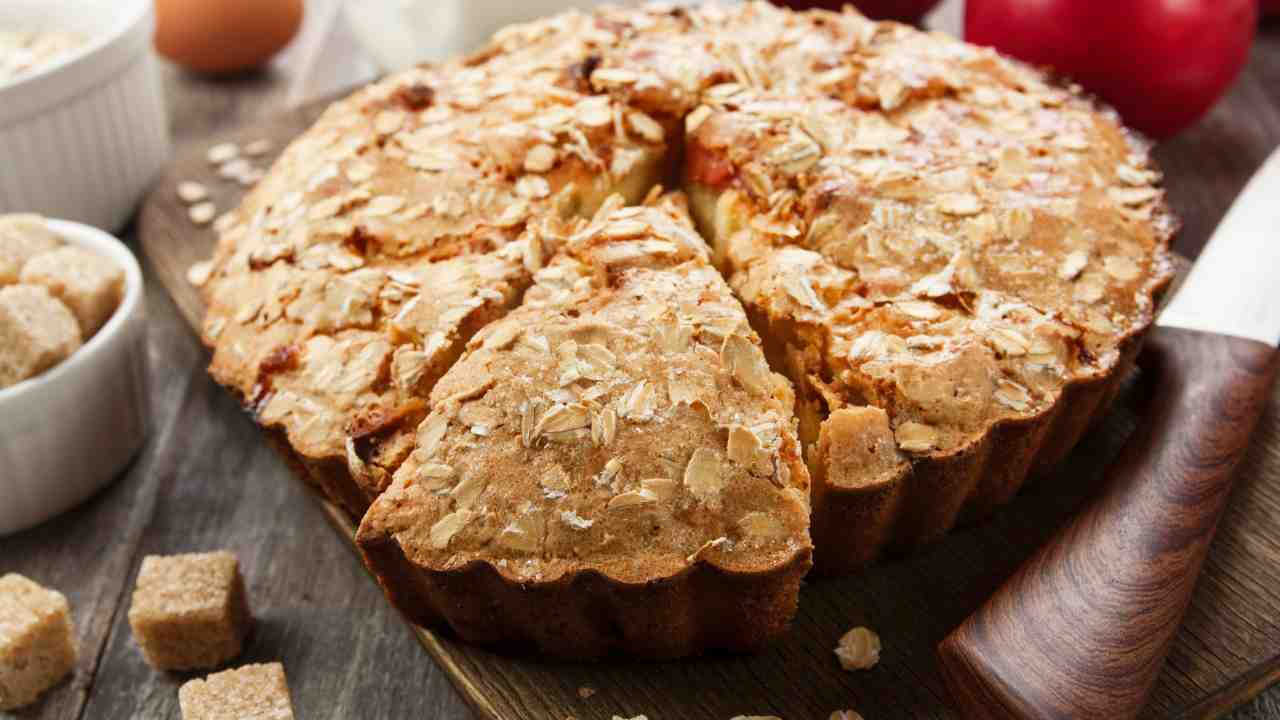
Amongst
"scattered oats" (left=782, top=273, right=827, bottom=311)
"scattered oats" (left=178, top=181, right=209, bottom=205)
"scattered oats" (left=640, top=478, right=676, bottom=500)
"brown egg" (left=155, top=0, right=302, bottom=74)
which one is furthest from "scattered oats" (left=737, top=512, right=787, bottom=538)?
"brown egg" (left=155, top=0, right=302, bottom=74)

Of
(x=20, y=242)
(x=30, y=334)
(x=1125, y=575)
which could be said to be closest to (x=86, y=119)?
(x=20, y=242)

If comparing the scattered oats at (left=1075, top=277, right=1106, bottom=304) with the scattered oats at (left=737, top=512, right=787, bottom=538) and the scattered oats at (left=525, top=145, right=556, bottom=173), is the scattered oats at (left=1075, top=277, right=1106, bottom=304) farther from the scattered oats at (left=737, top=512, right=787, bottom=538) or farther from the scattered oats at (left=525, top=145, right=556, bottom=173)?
the scattered oats at (left=525, top=145, right=556, bottom=173)

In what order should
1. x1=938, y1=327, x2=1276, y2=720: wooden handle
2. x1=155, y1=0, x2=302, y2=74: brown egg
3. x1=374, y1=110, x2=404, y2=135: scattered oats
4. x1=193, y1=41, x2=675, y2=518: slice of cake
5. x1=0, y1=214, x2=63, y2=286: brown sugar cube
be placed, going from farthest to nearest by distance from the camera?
x1=155, y1=0, x2=302, y2=74: brown egg
x1=374, y1=110, x2=404, y2=135: scattered oats
x1=0, y1=214, x2=63, y2=286: brown sugar cube
x1=193, y1=41, x2=675, y2=518: slice of cake
x1=938, y1=327, x2=1276, y2=720: wooden handle

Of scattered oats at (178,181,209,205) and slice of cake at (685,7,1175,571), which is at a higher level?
slice of cake at (685,7,1175,571)

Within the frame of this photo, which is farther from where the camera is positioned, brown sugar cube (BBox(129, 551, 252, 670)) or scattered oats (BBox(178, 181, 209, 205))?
scattered oats (BBox(178, 181, 209, 205))

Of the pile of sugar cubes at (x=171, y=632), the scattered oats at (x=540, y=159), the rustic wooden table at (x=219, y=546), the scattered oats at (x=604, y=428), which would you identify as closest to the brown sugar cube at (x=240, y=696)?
the pile of sugar cubes at (x=171, y=632)

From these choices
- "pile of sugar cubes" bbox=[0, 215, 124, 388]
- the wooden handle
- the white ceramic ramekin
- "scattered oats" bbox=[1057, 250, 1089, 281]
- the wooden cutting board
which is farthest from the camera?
the white ceramic ramekin
